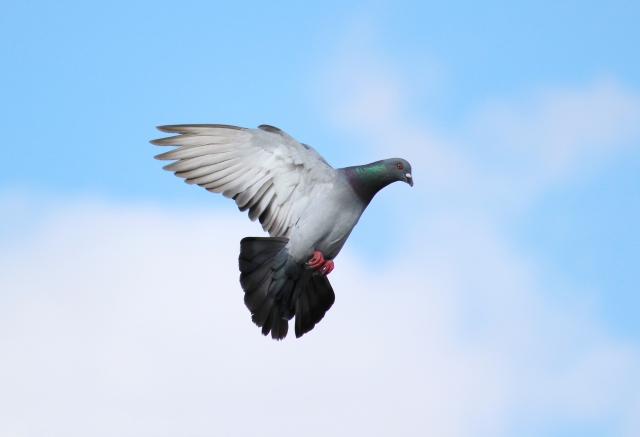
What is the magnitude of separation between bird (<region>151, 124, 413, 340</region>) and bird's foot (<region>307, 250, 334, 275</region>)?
0.01m

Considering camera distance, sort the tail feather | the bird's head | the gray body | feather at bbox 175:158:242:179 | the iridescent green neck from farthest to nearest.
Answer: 1. the tail feather
2. feather at bbox 175:158:242:179
3. the bird's head
4. the iridescent green neck
5. the gray body

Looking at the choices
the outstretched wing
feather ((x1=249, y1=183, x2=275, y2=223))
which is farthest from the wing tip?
feather ((x1=249, y1=183, x2=275, y2=223))

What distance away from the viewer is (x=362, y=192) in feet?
47.0

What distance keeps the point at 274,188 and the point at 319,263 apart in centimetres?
113

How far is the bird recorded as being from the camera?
1428cm

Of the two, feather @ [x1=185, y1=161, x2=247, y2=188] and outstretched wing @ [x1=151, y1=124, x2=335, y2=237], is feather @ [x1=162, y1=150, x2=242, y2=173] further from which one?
feather @ [x1=185, y1=161, x2=247, y2=188]

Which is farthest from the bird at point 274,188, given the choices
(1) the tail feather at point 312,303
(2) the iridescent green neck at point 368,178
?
(1) the tail feather at point 312,303

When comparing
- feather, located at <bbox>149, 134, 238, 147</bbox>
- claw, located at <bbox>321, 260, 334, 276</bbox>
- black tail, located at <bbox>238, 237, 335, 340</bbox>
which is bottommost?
black tail, located at <bbox>238, 237, 335, 340</bbox>

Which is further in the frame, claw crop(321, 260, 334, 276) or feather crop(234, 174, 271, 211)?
feather crop(234, 174, 271, 211)

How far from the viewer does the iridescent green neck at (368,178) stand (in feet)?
46.8

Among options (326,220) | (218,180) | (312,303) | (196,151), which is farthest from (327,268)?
(196,151)

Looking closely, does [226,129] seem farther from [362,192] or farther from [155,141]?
[362,192]

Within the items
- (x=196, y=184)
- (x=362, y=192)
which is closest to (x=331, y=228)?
(x=362, y=192)

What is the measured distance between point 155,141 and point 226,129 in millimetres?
899
